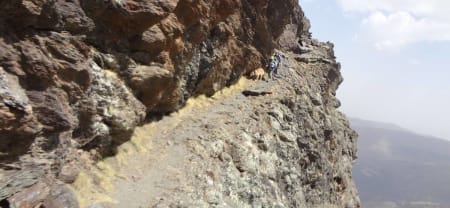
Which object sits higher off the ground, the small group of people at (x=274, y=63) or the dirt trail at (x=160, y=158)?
the small group of people at (x=274, y=63)

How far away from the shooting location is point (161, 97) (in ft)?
111

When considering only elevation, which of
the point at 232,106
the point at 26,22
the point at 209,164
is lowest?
the point at 209,164

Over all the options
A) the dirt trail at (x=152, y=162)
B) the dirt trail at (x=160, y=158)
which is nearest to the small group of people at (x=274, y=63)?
the dirt trail at (x=160, y=158)

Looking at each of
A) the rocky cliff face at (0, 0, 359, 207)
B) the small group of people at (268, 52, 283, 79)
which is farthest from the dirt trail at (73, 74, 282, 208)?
the small group of people at (268, 52, 283, 79)

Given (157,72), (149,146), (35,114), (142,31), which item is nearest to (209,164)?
(149,146)

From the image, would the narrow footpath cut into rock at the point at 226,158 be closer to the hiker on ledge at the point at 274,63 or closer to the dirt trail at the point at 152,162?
the dirt trail at the point at 152,162

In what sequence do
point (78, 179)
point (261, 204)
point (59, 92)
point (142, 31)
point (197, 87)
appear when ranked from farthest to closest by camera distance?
1. point (197, 87)
2. point (261, 204)
3. point (142, 31)
4. point (78, 179)
5. point (59, 92)

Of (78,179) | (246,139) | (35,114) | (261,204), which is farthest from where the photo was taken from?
(246,139)

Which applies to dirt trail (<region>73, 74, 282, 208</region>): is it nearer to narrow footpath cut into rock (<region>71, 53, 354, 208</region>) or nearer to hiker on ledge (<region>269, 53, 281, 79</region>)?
narrow footpath cut into rock (<region>71, 53, 354, 208</region>)

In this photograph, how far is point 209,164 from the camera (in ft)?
104

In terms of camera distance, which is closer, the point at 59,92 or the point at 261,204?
the point at 59,92

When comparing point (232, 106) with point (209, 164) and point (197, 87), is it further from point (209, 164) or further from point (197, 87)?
point (209, 164)

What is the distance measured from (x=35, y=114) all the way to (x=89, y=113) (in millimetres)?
6164

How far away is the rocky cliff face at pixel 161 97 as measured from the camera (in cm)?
1803
